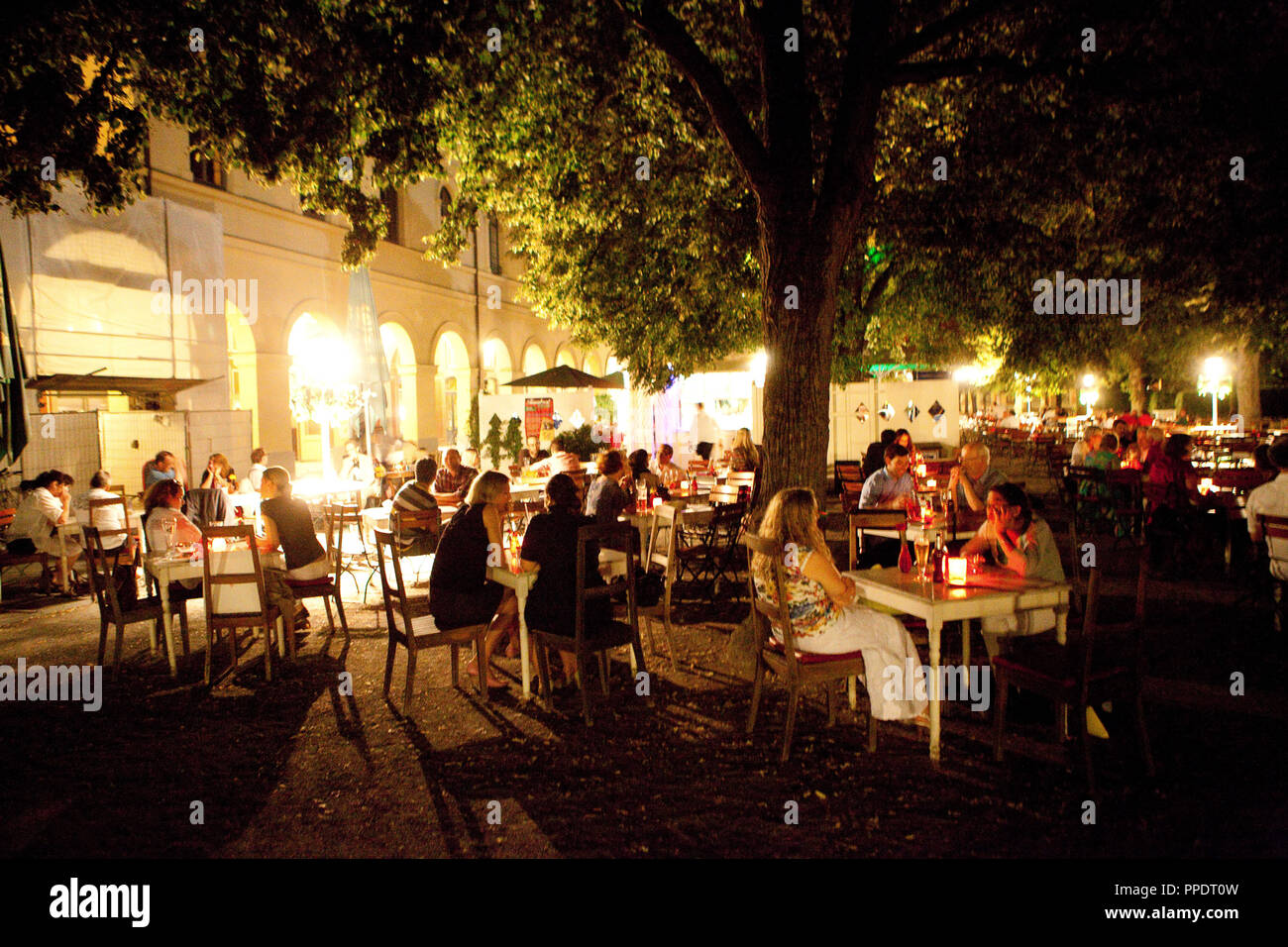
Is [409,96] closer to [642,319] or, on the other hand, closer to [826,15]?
[826,15]

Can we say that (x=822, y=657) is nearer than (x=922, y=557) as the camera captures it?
Yes

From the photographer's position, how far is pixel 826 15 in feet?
28.8

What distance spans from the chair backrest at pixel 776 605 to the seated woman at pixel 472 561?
1770 mm

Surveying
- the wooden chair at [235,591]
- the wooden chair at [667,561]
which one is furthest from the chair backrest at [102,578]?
the wooden chair at [667,561]

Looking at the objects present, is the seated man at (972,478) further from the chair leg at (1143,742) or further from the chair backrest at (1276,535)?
the chair leg at (1143,742)

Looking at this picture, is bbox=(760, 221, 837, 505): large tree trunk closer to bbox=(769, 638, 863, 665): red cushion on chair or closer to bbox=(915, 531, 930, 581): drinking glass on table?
bbox=(915, 531, 930, 581): drinking glass on table

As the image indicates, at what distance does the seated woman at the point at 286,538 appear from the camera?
21.7 ft

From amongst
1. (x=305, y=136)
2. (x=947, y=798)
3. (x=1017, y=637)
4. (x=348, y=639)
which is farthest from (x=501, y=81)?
(x=947, y=798)

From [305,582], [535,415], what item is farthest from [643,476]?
[535,415]

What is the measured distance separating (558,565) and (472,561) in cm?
62

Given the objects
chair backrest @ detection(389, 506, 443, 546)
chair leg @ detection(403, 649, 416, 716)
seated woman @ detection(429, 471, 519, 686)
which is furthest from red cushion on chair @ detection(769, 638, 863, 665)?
chair backrest @ detection(389, 506, 443, 546)

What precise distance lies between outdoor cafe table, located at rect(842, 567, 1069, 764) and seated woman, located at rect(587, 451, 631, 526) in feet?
10.6

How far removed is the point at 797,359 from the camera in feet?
19.9

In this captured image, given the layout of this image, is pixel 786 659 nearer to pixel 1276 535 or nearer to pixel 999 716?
pixel 999 716
